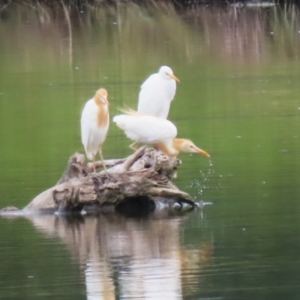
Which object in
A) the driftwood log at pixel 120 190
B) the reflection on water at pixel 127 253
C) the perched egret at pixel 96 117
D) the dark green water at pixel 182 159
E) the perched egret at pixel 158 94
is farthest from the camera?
the perched egret at pixel 158 94

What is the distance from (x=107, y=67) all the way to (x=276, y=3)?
16809 mm

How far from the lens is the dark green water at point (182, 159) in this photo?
9.20 meters

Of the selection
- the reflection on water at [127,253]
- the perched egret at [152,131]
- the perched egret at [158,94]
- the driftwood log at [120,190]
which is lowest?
the reflection on water at [127,253]

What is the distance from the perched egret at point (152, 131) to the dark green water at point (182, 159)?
2.08 feet

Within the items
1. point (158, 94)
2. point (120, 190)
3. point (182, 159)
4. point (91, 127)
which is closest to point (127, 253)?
point (120, 190)

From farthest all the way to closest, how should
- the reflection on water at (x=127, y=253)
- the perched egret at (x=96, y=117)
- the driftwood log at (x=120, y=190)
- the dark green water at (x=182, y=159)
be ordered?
the perched egret at (x=96, y=117)
the driftwood log at (x=120, y=190)
the dark green water at (x=182, y=159)
the reflection on water at (x=127, y=253)

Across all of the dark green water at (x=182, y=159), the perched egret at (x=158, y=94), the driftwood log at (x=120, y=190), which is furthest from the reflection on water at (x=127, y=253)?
the perched egret at (x=158, y=94)

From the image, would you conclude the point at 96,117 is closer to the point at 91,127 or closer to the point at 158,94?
the point at 91,127

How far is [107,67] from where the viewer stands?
27.7 m

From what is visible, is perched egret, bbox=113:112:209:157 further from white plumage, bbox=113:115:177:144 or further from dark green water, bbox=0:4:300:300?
dark green water, bbox=0:4:300:300

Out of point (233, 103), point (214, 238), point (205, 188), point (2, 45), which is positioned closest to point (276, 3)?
point (2, 45)

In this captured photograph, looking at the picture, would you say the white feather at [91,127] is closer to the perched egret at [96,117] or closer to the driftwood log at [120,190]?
the perched egret at [96,117]

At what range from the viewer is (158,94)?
1370 cm

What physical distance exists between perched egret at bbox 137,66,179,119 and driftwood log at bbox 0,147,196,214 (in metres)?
1.33
